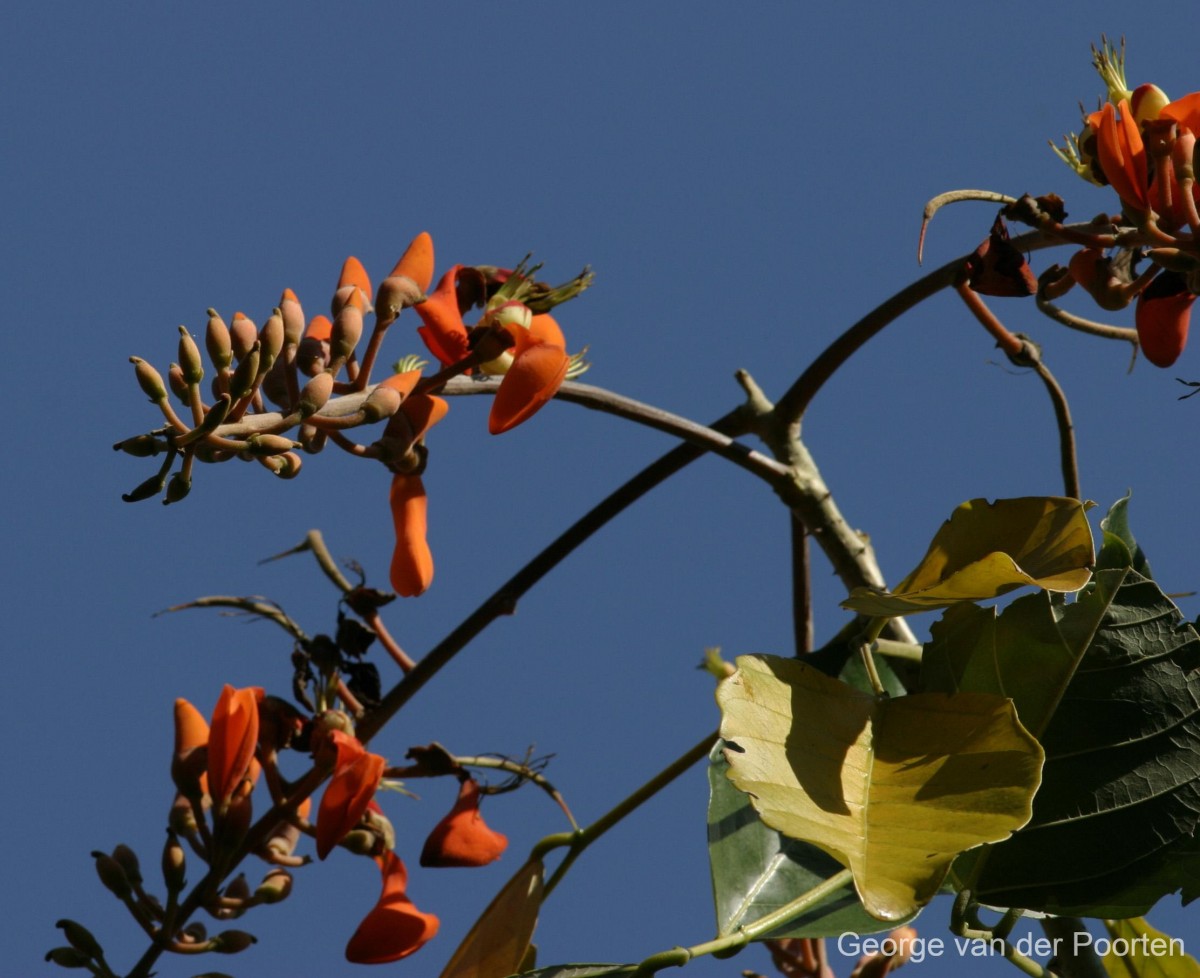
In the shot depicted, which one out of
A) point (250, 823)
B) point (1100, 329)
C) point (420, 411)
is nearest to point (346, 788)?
point (250, 823)

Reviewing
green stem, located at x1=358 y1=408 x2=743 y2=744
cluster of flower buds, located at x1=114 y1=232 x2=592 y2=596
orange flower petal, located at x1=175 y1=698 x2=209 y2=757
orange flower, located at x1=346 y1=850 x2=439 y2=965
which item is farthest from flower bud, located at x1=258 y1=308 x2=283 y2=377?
orange flower, located at x1=346 y1=850 x2=439 y2=965

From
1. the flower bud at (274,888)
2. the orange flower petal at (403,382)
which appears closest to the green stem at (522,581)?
the flower bud at (274,888)

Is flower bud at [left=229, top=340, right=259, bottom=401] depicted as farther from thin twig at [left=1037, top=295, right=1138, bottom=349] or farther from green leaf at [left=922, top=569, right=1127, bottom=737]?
thin twig at [left=1037, top=295, right=1138, bottom=349]

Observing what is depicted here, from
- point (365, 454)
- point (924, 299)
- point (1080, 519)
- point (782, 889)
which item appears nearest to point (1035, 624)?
point (1080, 519)

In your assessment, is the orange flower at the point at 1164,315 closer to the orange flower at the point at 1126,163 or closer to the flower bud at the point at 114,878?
the orange flower at the point at 1126,163

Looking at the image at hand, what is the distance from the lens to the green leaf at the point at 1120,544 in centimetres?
88

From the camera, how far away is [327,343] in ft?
3.23

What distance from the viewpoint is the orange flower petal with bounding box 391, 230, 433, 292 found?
1047 mm

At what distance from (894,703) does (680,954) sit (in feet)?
0.61

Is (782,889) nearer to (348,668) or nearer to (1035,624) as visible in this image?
(1035,624)

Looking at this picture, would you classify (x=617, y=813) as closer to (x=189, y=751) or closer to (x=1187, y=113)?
(x=189, y=751)

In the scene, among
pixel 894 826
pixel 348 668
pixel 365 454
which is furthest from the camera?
pixel 348 668

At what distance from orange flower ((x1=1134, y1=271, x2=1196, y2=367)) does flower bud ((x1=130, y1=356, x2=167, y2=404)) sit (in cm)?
70

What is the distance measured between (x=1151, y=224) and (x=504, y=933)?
26.5 inches
